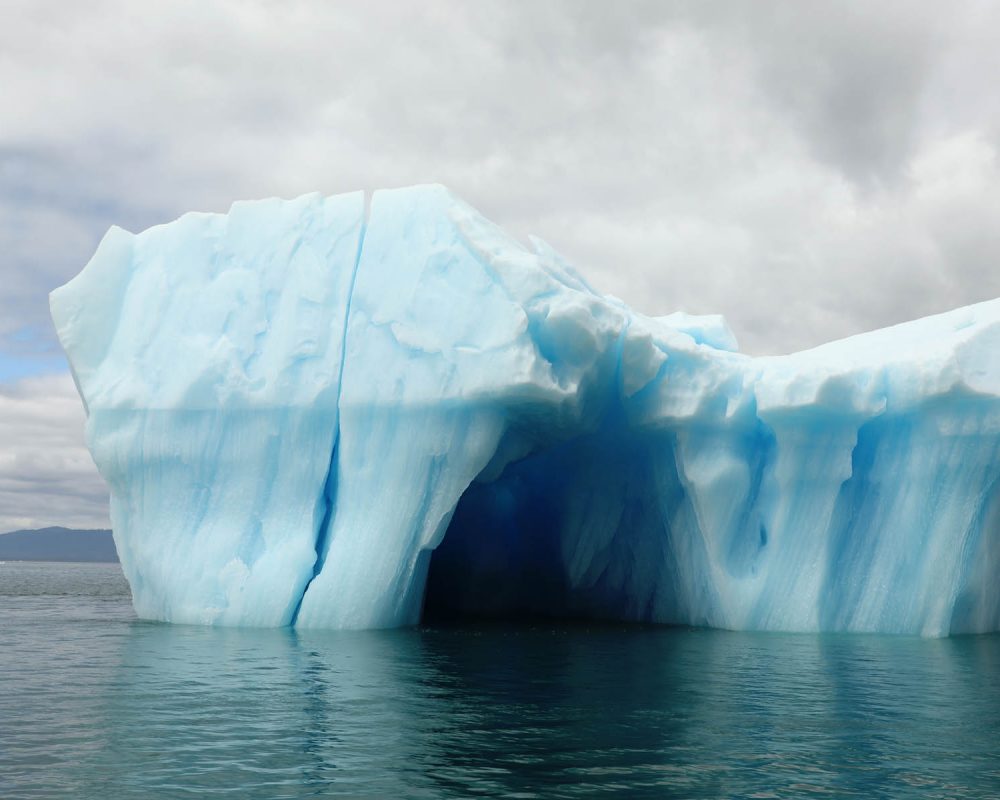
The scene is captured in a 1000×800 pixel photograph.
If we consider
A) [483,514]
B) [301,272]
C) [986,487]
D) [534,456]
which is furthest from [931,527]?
[301,272]

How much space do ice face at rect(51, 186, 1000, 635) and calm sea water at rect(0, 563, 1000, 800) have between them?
1.64 meters

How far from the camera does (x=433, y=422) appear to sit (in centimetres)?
1493

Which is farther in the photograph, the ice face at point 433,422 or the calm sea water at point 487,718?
the ice face at point 433,422

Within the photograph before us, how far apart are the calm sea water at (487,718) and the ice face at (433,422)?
164 centimetres

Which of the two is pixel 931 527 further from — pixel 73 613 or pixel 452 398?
pixel 73 613

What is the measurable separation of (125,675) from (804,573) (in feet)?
31.8

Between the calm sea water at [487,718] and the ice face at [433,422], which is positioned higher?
the ice face at [433,422]

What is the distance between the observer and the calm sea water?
646cm

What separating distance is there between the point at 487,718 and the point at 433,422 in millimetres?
6886

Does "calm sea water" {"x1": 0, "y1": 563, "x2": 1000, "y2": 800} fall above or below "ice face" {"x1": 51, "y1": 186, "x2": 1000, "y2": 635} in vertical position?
below

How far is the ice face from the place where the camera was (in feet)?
49.1

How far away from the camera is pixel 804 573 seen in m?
16.0

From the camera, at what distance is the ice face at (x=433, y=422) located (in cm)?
1497

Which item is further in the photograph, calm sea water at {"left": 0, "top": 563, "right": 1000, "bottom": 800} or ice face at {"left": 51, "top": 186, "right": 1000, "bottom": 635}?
ice face at {"left": 51, "top": 186, "right": 1000, "bottom": 635}
